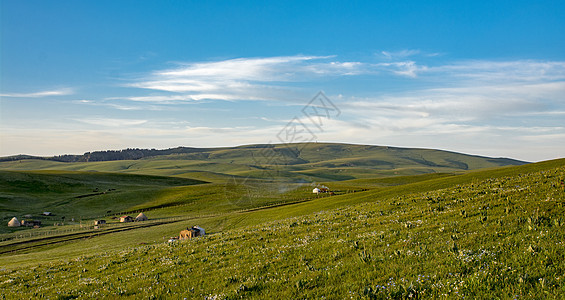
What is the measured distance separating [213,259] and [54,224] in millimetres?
90684

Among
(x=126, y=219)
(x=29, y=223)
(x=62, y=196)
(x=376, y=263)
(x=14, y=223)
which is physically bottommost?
(x=14, y=223)

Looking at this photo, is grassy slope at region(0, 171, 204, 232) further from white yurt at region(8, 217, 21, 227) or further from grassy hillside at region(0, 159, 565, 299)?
grassy hillside at region(0, 159, 565, 299)

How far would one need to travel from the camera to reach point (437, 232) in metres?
14.3

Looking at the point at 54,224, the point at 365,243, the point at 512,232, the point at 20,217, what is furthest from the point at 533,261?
the point at 20,217

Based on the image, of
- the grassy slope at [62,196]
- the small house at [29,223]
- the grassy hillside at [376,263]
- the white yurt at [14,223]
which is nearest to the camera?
the grassy hillside at [376,263]

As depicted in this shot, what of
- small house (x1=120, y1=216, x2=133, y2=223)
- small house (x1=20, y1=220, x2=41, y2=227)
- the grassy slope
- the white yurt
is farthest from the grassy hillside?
the grassy slope

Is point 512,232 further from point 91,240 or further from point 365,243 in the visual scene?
point 91,240

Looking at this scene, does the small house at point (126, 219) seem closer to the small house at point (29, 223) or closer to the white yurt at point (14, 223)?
the small house at point (29, 223)

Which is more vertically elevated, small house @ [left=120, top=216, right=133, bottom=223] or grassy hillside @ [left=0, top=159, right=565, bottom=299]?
grassy hillside @ [left=0, top=159, right=565, bottom=299]

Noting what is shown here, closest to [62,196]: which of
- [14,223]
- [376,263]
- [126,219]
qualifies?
[14,223]

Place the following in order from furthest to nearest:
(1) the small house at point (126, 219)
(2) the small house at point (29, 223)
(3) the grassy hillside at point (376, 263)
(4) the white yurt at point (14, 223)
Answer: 1. (1) the small house at point (126, 219)
2. (4) the white yurt at point (14, 223)
3. (2) the small house at point (29, 223)
4. (3) the grassy hillside at point (376, 263)

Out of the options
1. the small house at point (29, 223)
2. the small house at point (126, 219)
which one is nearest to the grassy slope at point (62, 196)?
the small house at point (29, 223)

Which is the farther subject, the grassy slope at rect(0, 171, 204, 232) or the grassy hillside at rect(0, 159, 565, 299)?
the grassy slope at rect(0, 171, 204, 232)

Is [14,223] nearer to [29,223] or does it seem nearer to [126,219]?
[29,223]
